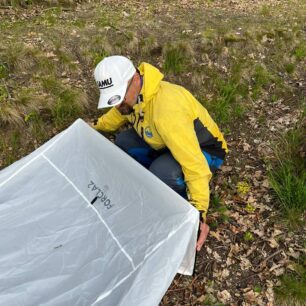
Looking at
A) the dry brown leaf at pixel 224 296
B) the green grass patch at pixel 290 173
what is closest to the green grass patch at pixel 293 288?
the dry brown leaf at pixel 224 296

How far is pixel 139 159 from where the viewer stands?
4.14 m

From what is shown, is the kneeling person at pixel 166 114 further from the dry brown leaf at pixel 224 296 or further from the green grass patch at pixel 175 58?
the green grass patch at pixel 175 58

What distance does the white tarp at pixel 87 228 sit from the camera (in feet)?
8.76

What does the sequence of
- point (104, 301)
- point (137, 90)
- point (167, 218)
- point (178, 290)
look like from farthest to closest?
point (178, 290) → point (137, 90) → point (167, 218) → point (104, 301)

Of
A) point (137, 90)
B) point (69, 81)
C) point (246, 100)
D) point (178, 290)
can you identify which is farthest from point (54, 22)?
point (178, 290)

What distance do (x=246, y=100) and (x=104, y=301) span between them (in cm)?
380

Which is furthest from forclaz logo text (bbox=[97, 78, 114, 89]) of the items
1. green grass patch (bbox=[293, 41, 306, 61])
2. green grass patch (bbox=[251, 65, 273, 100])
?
green grass patch (bbox=[293, 41, 306, 61])

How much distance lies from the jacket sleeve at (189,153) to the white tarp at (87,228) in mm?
249

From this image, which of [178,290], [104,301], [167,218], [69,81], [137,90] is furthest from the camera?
[69,81]

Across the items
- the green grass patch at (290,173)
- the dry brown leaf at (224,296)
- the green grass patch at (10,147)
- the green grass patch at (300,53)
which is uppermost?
the green grass patch at (300,53)

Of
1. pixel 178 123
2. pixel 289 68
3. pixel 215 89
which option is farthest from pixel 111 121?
pixel 289 68

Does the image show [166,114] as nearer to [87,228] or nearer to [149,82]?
[149,82]

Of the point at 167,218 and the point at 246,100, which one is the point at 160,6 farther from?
the point at 167,218

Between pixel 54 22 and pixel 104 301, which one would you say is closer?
pixel 104 301
